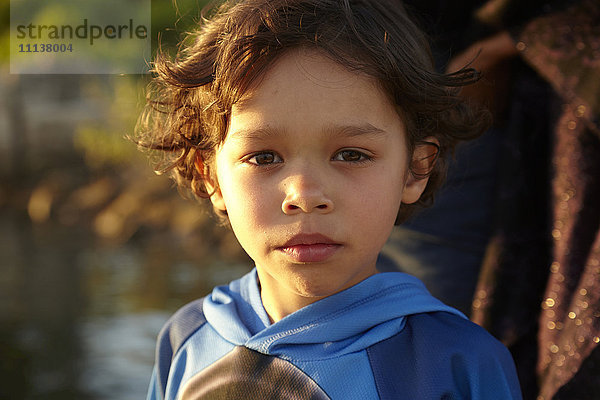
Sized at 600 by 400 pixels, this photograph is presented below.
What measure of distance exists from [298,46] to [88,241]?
8.34m

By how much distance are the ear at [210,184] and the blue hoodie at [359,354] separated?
23 cm

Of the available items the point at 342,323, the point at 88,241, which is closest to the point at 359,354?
the point at 342,323

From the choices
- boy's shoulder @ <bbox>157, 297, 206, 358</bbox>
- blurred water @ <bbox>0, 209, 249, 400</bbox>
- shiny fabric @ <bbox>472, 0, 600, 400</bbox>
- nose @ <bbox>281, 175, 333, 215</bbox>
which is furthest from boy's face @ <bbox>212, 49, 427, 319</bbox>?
blurred water @ <bbox>0, 209, 249, 400</bbox>

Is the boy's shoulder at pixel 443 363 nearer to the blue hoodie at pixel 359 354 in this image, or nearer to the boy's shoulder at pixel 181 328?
the blue hoodie at pixel 359 354

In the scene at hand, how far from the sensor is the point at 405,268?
198 centimetres

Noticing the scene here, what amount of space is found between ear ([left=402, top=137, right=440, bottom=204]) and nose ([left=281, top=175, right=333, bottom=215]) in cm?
27

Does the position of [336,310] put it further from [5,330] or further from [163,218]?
[163,218]

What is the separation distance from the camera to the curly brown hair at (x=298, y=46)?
1292 millimetres

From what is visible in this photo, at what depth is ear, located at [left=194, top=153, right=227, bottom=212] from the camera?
4.92 feet

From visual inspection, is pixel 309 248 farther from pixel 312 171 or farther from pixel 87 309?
pixel 87 309

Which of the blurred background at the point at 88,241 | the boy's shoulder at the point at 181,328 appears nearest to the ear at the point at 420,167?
the boy's shoulder at the point at 181,328

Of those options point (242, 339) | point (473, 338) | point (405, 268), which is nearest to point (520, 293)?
point (405, 268)

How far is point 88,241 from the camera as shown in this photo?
30.0ft

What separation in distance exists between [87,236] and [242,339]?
8639 millimetres
